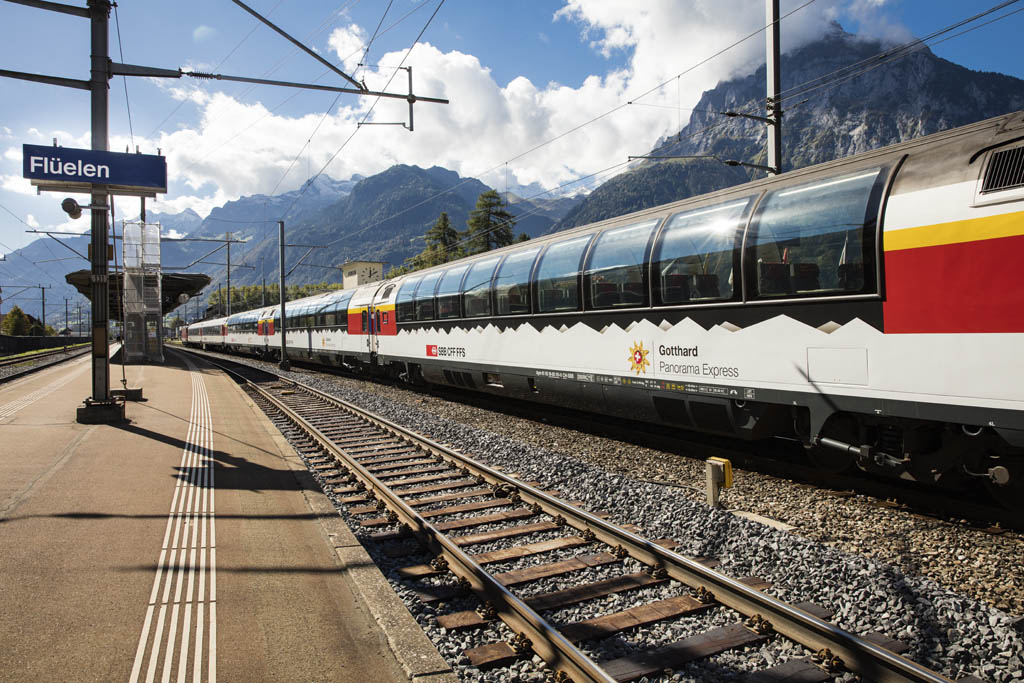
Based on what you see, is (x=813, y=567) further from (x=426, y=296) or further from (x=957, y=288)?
(x=426, y=296)

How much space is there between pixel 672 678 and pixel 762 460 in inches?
170

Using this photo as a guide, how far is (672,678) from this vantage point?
3.19m

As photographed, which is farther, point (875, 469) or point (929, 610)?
point (875, 469)

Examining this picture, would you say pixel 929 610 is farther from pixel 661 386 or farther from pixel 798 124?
pixel 798 124

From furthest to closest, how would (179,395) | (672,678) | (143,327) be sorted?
(143,327) < (179,395) < (672,678)

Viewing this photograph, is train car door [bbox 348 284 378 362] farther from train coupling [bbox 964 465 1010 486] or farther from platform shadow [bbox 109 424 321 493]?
train coupling [bbox 964 465 1010 486]

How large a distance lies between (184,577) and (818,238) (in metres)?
6.07

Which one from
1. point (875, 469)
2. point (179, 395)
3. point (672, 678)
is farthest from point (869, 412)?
point (179, 395)

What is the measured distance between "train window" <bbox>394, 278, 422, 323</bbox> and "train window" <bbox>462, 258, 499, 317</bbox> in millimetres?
3012

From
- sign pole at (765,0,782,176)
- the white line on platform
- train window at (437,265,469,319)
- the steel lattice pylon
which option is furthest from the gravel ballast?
the steel lattice pylon

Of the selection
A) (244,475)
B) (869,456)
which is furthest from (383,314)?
(869,456)

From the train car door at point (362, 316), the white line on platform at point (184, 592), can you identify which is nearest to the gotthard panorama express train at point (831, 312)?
the white line on platform at point (184, 592)

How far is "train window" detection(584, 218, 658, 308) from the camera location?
7961mm

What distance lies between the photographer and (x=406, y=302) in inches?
621
